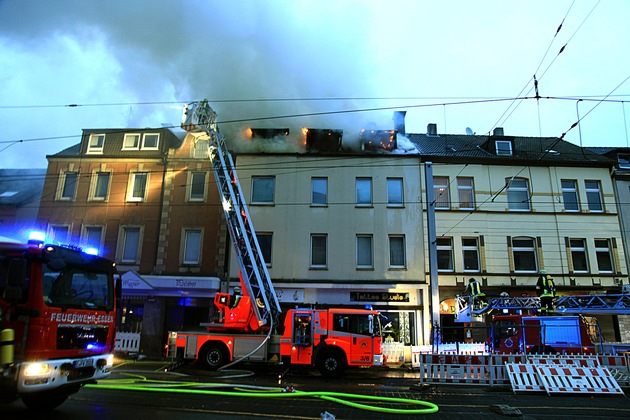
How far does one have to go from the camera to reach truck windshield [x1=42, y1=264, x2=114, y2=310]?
664 centimetres

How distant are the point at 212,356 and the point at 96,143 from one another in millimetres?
14337

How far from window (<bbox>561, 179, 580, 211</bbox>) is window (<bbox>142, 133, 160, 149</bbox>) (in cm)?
2109

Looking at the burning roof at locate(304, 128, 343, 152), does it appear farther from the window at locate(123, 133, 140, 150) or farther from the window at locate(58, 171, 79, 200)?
the window at locate(58, 171, 79, 200)

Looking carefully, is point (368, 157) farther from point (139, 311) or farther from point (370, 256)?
point (139, 311)

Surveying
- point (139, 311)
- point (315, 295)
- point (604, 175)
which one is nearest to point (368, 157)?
point (315, 295)

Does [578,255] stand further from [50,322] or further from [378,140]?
[50,322]

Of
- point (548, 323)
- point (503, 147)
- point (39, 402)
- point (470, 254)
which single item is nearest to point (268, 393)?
point (39, 402)

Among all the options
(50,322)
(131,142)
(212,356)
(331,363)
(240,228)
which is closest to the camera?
(50,322)

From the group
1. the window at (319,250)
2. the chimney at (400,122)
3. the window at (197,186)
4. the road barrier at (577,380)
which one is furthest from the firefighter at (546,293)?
the window at (197,186)

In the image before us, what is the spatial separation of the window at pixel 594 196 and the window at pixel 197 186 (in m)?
19.4

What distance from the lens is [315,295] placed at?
19.8m

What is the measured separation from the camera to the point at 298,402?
28.1 ft

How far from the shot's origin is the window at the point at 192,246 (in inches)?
811

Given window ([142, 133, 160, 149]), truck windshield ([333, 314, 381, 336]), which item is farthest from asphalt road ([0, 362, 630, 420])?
window ([142, 133, 160, 149])
